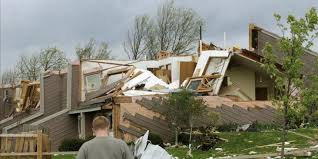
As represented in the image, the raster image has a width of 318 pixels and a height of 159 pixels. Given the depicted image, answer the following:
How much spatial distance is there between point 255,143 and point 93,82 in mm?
19625

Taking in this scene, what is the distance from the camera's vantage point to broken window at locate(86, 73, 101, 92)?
135 ft

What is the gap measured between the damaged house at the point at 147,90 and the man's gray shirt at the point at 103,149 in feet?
82.1

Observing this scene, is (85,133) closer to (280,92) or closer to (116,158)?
(280,92)

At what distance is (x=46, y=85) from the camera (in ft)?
149

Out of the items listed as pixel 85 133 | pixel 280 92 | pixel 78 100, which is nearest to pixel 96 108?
pixel 85 133

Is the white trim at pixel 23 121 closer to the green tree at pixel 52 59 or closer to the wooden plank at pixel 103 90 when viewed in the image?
the wooden plank at pixel 103 90

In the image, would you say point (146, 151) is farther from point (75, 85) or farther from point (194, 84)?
point (75, 85)

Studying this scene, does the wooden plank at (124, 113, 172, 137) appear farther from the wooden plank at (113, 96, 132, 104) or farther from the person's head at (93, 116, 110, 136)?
the person's head at (93, 116, 110, 136)

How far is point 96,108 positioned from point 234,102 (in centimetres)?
789

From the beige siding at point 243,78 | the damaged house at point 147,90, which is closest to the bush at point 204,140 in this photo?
the damaged house at point 147,90

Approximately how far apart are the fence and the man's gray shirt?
29.8ft

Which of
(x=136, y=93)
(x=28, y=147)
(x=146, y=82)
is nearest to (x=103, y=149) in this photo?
(x=28, y=147)

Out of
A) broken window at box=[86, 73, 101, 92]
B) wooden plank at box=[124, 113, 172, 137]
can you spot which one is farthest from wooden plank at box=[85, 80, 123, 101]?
wooden plank at box=[124, 113, 172, 137]

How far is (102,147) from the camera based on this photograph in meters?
7.43
